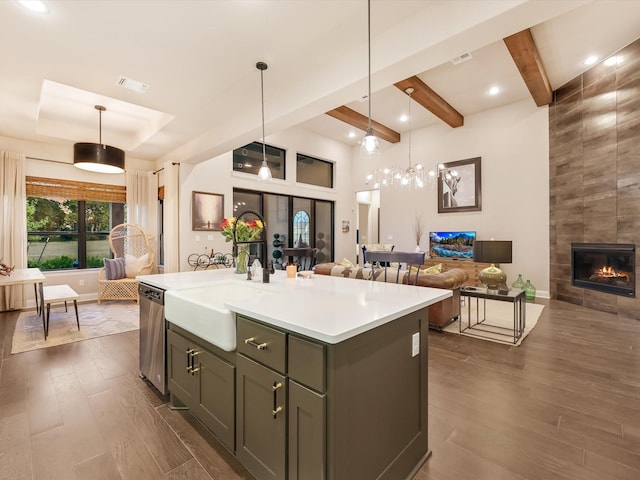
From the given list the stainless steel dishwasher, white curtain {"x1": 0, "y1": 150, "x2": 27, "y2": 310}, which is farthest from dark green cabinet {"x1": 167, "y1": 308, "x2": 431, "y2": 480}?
white curtain {"x1": 0, "y1": 150, "x2": 27, "y2": 310}

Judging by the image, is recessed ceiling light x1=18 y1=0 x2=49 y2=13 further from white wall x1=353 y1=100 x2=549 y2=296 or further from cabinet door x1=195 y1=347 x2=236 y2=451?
white wall x1=353 y1=100 x2=549 y2=296

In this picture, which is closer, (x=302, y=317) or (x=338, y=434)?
(x=338, y=434)

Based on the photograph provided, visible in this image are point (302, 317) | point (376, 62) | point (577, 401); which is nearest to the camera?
point (302, 317)

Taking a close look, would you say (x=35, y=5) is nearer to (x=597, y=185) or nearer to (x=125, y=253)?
(x=125, y=253)

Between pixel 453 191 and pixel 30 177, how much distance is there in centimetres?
846

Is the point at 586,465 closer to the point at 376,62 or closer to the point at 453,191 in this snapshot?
the point at 376,62

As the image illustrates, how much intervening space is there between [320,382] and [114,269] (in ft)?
19.3

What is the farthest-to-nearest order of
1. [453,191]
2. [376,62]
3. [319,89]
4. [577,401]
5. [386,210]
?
[386,210]
[453,191]
[319,89]
[376,62]
[577,401]

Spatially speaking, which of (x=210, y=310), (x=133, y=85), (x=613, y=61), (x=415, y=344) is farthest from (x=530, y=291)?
(x=133, y=85)

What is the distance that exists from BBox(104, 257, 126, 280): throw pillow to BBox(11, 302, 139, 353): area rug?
518 millimetres

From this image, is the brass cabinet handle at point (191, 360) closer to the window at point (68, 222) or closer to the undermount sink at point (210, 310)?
the undermount sink at point (210, 310)

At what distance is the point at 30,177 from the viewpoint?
207 inches

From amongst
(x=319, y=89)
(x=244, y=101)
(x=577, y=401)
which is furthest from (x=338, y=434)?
(x=244, y=101)

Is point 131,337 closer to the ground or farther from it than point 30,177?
closer to the ground
